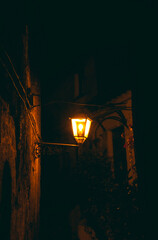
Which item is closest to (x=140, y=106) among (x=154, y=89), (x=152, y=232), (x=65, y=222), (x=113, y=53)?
(x=154, y=89)

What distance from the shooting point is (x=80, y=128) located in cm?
638

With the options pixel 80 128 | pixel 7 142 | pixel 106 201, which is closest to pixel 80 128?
pixel 80 128

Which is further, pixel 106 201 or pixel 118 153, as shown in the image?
pixel 118 153

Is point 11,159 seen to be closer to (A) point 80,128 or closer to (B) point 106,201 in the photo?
(A) point 80,128

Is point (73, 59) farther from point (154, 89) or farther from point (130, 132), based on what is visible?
point (154, 89)

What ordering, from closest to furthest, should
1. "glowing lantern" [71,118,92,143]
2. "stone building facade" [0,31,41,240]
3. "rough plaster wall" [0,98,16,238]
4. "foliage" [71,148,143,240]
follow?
1. "rough plaster wall" [0,98,16,238]
2. "stone building facade" [0,31,41,240]
3. "foliage" [71,148,143,240]
4. "glowing lantern" [71,118,92,143]

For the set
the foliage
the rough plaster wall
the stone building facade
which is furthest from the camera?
the foliage

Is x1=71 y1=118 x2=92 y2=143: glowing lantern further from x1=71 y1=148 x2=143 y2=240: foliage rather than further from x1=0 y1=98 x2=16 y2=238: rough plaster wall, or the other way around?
x1=0 y1=98 x2=16 y2=238: rough plaster wall

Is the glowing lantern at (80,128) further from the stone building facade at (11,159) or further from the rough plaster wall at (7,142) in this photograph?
the rough plaster wall at (7,142)

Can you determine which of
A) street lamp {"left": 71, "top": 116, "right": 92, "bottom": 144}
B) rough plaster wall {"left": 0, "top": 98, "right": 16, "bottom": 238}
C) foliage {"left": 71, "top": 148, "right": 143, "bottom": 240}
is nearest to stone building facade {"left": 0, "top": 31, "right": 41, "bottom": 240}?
rough plaster wall {"left": 0, "top": 98, "right": 16, "bottom": 238}

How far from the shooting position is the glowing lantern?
20.7ft

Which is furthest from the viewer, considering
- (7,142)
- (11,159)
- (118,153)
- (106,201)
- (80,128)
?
(118,153)

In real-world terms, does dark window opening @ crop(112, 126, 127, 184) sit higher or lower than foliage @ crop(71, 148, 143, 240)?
higher

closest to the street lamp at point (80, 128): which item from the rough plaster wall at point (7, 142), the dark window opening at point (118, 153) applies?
the rough plaster wall at point (7, 142)
